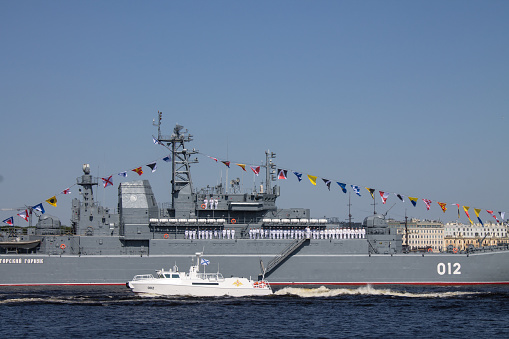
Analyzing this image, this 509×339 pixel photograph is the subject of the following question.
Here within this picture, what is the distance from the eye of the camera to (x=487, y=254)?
1916 inches

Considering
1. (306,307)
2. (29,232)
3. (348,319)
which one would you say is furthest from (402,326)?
(29,232)

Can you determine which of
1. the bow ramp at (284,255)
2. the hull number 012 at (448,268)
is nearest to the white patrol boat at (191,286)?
the bow ramp at (284,255)

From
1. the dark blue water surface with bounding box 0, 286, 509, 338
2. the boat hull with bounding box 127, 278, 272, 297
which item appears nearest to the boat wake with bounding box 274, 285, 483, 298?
the dark blue water surface with bounding box 0, 286, 509, 338

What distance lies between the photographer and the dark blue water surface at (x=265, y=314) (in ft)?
99.8

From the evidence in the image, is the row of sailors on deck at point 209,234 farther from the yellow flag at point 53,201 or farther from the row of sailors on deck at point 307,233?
the yellow flag at point 53,201

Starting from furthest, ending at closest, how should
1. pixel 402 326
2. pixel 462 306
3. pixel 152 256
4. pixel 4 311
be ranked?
pixel 152 256, pixel 462 306, pixel 4 311, pixel 402 326

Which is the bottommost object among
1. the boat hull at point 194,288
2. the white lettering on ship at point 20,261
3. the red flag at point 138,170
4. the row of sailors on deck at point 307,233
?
the boat hull at point 194,288

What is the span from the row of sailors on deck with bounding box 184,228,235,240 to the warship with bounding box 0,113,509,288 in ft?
0.25

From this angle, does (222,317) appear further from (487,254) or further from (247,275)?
(487,254)

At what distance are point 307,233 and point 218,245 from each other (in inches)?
263

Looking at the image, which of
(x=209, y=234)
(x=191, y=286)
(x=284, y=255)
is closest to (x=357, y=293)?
(x=284, y=255)

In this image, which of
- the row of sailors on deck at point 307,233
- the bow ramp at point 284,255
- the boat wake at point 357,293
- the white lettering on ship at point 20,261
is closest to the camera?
the boat wake at point 357,293

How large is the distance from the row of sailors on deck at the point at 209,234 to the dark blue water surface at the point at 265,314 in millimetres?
7127

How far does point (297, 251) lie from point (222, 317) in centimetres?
1507
